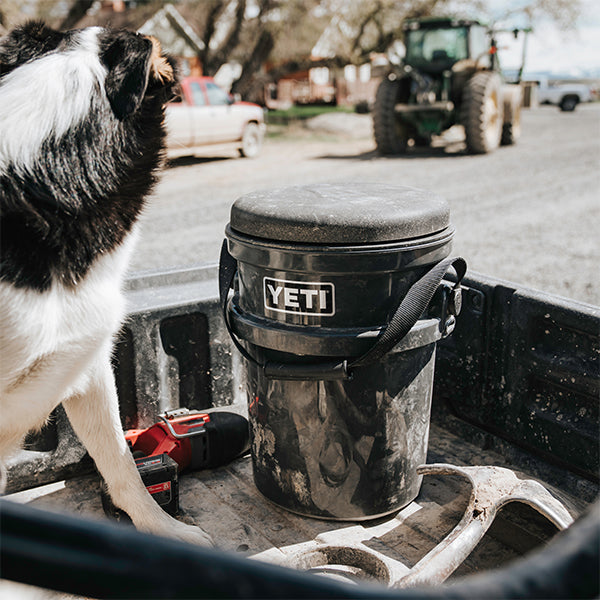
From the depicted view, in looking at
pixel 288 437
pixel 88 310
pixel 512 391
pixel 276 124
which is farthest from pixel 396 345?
pixel 276 124

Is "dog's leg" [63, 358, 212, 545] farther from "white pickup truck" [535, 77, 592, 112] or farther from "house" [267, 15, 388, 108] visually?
"white pickup truck" [535, 77, 592, 112]

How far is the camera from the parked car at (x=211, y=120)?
1203cm

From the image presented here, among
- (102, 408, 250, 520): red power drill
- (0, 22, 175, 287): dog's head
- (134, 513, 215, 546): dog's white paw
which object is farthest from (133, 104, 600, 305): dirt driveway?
(134, 513, 215, 546): dog's white paw

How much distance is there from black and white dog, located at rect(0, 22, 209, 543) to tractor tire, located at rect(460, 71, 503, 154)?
36.6ft

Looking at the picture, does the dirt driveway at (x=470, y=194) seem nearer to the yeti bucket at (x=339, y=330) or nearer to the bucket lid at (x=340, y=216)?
the bucket lid at (x=340, y=216)

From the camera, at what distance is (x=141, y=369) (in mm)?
2434

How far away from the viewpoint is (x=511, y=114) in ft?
45.5

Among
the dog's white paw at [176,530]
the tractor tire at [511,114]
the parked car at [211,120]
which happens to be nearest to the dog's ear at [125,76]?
the dog's white paw at [176,530]

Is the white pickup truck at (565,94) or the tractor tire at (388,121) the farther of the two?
the white pickup truck at (565,94)

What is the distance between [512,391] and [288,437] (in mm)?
900

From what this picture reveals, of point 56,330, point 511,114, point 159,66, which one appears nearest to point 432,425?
point 56,330

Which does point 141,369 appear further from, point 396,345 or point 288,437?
point 396,345

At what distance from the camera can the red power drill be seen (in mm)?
2215

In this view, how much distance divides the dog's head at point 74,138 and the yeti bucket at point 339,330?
0.39 metres
